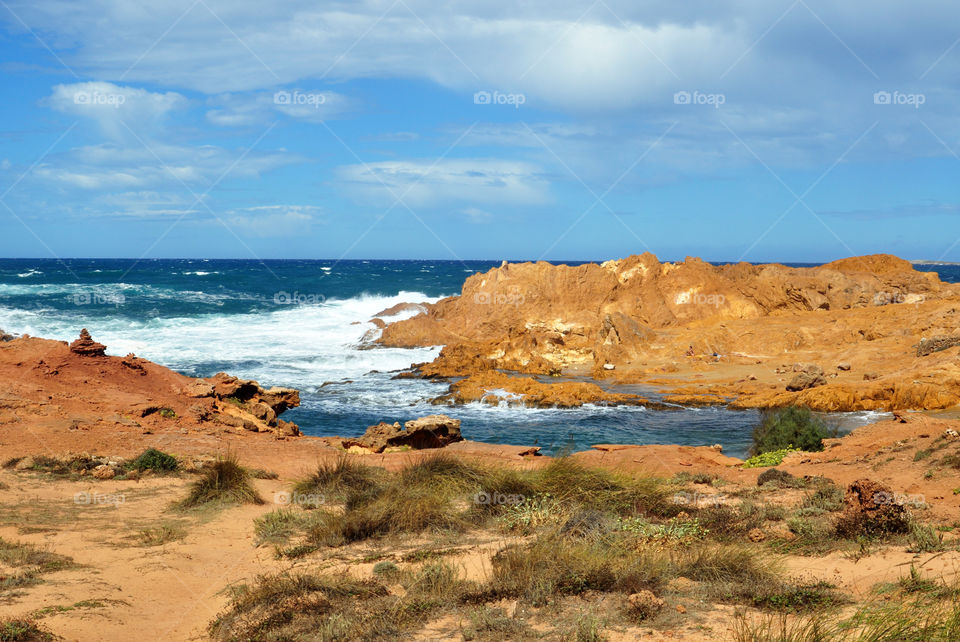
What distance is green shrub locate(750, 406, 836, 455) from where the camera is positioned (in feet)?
48.0

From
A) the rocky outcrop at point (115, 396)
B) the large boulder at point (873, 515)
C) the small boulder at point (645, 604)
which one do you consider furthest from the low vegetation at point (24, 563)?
the large boulder at point (873, 515)

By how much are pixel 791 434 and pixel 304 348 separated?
24.9 meters

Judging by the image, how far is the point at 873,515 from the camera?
6758 mm

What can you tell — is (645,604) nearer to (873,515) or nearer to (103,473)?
(873,515)

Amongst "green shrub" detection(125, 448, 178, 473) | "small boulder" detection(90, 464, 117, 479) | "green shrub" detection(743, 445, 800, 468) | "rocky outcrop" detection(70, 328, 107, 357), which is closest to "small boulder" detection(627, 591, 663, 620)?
"green shrub" detection(743, 445, 800, 468)

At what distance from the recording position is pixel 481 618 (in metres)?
5.14

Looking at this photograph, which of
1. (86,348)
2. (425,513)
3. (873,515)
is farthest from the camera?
(86,348)

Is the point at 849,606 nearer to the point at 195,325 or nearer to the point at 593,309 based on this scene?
the point at 593,309

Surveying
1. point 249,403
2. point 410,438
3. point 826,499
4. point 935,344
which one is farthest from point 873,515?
point 935,344

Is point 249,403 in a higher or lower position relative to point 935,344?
lower

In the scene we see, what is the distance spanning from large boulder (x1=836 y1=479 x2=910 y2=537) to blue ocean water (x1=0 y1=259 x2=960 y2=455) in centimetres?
409

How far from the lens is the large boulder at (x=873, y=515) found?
6660 millimetres

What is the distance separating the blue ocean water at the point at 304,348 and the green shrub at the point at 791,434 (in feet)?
4.67

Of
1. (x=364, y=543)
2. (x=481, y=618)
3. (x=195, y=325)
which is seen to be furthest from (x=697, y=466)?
(x=195, y=325)
